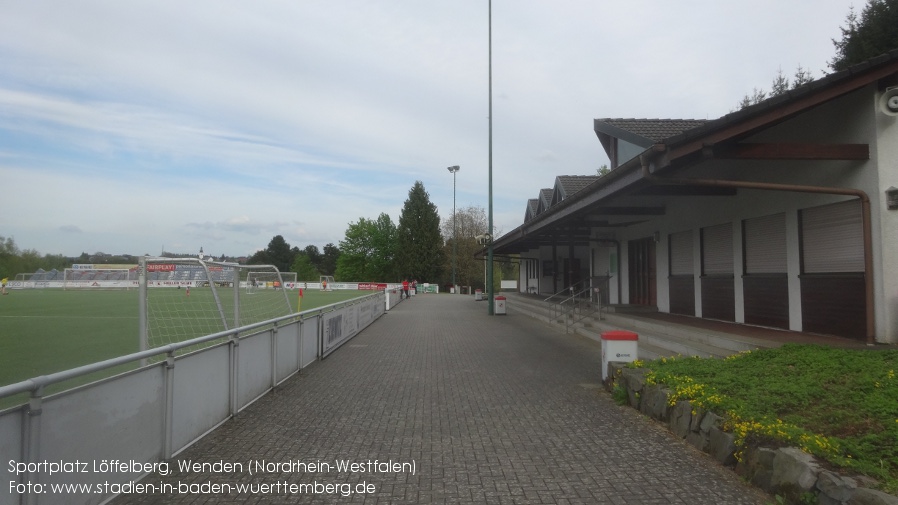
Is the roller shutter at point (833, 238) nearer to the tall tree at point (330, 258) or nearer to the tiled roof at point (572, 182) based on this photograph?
the tiled roof at point (572, 182)

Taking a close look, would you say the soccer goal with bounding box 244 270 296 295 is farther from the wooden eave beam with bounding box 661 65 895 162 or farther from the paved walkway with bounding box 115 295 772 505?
the wooden eave beam with bounding box 661 65 895 162

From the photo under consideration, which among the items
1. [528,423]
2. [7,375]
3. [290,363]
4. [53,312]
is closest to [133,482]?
[528,423]

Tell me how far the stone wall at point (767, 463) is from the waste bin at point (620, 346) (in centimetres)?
160

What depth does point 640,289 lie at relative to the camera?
1962cm

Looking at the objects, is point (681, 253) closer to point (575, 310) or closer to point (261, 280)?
point (575, 310)

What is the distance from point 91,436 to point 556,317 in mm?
17308

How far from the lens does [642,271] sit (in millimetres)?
19500

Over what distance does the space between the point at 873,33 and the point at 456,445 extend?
22.5 meters

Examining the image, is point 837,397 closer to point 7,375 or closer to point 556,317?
point 7,375

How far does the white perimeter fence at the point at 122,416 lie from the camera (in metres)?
3.85

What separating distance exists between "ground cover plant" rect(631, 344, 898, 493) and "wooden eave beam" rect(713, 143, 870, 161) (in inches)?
114

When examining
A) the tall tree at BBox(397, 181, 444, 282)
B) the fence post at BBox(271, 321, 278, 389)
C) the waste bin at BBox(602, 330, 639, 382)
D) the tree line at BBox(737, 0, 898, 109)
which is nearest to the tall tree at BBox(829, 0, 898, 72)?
the tree line at BBox(737, 0, 898, 109)

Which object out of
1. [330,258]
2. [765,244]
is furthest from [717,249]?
[330,258]

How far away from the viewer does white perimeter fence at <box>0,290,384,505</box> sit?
385cm
